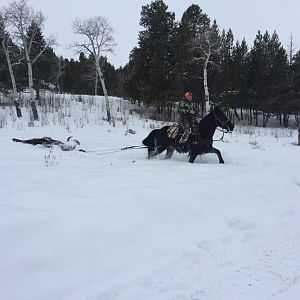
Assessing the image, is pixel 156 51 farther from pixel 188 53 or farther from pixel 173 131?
pixel 173 131

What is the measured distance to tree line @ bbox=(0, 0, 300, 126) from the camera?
2569 cm

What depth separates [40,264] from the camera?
3641 mm

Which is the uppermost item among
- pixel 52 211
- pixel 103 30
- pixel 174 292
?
pixel 103 30

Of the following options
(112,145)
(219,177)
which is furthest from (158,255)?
(112,145)

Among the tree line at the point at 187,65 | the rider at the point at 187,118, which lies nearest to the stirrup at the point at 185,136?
the rider at the point at 187,118

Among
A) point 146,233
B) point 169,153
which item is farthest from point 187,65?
point 146,233

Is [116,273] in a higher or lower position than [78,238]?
lower

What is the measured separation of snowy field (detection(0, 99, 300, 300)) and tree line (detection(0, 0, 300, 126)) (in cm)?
1783

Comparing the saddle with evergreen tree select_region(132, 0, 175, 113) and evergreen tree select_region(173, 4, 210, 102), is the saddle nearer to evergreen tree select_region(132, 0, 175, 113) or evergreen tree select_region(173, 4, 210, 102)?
evergreen tree select_region(173, 4, 210, 102)

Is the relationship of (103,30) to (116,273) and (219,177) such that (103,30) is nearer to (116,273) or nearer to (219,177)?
(219,177)

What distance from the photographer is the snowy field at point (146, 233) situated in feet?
11.5

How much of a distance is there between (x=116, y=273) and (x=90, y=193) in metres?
1.98

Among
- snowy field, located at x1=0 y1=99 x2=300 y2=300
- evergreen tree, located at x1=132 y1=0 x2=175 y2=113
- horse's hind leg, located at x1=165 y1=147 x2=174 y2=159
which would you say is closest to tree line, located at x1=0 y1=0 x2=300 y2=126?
evergreen tree, located at x1=132 y1=0 x2=175 y2=113

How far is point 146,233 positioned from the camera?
452 cm
